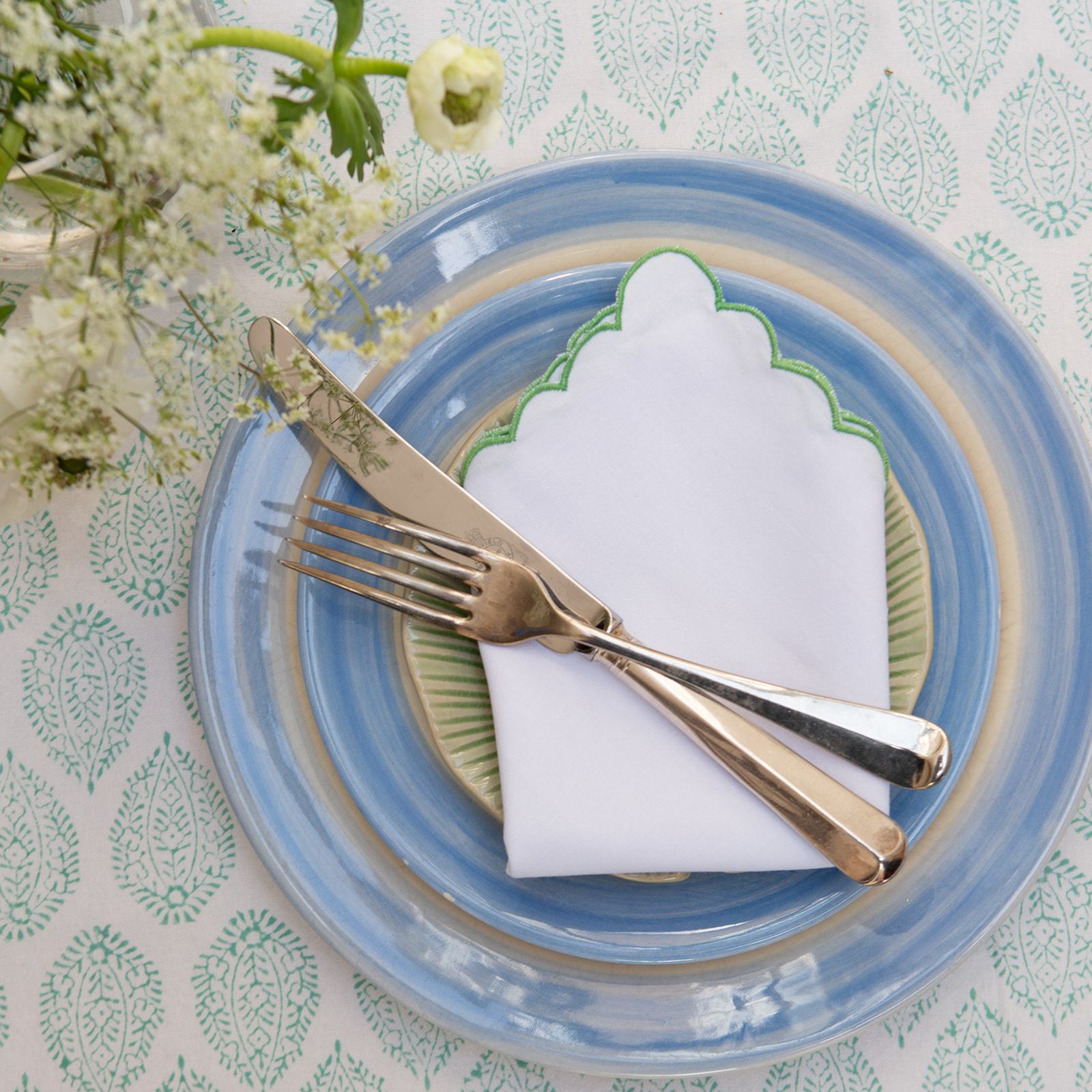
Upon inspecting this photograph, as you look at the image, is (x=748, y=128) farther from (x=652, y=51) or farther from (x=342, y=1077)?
(x=342, y=1077)

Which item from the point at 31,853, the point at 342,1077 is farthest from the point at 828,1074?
the point at 31,853

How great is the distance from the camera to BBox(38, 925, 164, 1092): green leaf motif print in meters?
0.57

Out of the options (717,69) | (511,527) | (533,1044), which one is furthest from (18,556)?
(717,69)

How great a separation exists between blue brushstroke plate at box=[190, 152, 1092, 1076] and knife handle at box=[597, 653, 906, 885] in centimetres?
4

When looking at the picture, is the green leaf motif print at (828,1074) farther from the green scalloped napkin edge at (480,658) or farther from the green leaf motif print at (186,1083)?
the green leaf motif print at (186,1083)

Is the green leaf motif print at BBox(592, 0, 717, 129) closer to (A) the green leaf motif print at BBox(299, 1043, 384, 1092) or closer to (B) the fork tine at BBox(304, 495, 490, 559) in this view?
(B) the fork tine at BBox(304, 495, 490, 559)

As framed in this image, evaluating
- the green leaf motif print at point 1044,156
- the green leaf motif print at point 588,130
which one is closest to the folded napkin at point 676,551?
the green leaf motif print at point 588,130

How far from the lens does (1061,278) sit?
0.61m

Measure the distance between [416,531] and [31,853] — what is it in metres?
0.33

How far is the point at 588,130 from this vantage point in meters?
0.60

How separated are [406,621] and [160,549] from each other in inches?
7.3

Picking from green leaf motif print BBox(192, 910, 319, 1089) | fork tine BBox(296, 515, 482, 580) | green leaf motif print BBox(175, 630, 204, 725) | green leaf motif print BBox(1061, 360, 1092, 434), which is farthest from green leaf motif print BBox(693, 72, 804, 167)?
green leaf motif print BBox(192, 910, 319, 1089)

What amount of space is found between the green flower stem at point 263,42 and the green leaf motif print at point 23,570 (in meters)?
0.37

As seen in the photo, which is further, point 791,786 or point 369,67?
point 791,786
